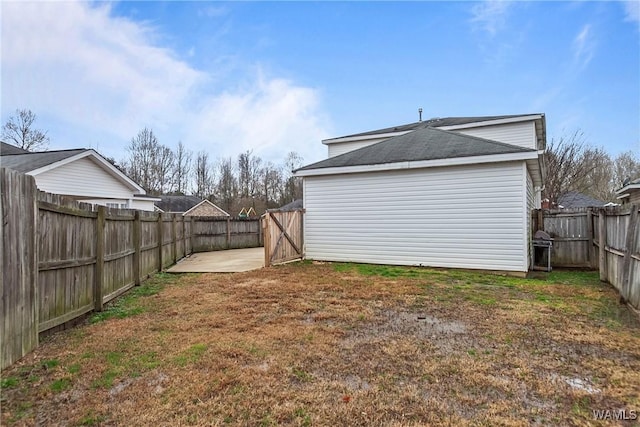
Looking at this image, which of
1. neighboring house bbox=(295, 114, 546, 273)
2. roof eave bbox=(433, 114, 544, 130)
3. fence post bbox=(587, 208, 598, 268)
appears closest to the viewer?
neighboring house bbox=(295, 114, 546, 273)

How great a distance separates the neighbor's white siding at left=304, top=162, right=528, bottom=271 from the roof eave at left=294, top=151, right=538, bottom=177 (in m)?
0.20

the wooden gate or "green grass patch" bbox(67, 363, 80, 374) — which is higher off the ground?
the wooden gate

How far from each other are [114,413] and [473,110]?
2459 cm

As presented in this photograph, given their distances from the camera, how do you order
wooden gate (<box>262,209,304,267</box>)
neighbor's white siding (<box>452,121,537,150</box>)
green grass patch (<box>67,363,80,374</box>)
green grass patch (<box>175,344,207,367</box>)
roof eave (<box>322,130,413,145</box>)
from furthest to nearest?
1. roof eave (<box>322,130,413,145</box>)
2. neighbor's white siding (<box>452,121,537,150</box>)
3. wooden gate (<box>262,209,304,267</box>)
4. green grass patch (<box>175,344,207,367</box>)
5. green grass patch (<box>67,363,80,374</box>)

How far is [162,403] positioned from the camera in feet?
8.51

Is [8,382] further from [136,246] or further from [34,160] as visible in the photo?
[34,160]

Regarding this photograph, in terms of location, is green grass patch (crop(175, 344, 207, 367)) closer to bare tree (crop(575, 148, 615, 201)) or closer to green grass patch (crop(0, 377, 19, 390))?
green grass patch (crop(0, 377, 19, 390))

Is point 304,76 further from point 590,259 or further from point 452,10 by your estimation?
point 590,259

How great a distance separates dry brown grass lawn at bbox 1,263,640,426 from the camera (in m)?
2.50

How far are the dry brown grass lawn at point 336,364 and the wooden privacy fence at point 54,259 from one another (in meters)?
0.30

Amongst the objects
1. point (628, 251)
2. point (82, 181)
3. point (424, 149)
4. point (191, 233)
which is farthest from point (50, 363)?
point (82, 181)

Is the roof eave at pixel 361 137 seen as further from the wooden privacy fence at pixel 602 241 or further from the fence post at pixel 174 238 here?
the fence post at pixel 174 238

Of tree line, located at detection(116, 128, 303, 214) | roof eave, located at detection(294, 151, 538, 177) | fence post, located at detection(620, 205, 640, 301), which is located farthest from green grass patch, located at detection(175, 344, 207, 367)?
tree line, located at detection(116, 128, 303, 214)

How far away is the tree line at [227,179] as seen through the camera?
132ft
